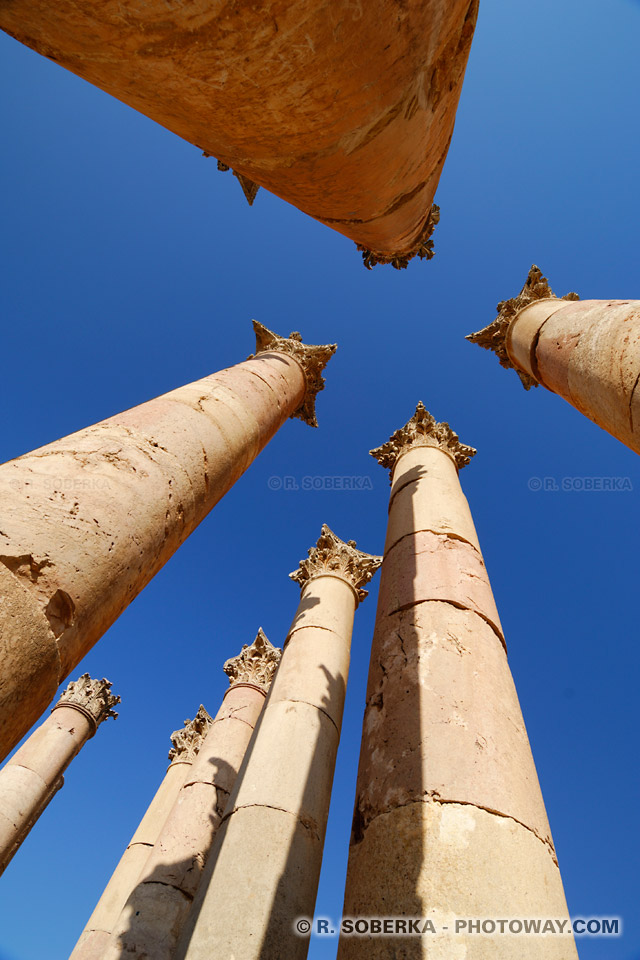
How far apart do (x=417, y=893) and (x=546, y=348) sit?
873 centimetres

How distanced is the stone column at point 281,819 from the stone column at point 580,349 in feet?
20.8

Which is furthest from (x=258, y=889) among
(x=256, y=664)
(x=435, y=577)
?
(x=256, y=664)

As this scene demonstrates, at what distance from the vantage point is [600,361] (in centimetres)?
692

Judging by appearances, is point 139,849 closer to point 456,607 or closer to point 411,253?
point 456,607

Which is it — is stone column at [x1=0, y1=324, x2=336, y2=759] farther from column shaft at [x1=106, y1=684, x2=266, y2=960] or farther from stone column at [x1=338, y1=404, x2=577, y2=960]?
column shaft at [x1=106, y1=684, x2=266, y2=960]

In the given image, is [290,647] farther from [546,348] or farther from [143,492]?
[546,348]

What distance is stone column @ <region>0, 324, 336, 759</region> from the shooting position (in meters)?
3.13

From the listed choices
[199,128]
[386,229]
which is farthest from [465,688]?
[386,229]

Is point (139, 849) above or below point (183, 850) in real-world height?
above

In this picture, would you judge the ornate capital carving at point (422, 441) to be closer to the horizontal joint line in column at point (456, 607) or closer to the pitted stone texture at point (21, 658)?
the horizontal joint line in column at point (456, 607)

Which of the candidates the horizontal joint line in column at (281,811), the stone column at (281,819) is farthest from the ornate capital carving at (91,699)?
the horizontal joint line in column at (281,811)

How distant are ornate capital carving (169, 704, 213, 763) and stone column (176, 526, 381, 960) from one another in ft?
27.2

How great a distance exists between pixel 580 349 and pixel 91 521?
7375mm

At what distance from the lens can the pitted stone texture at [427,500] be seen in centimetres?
862
